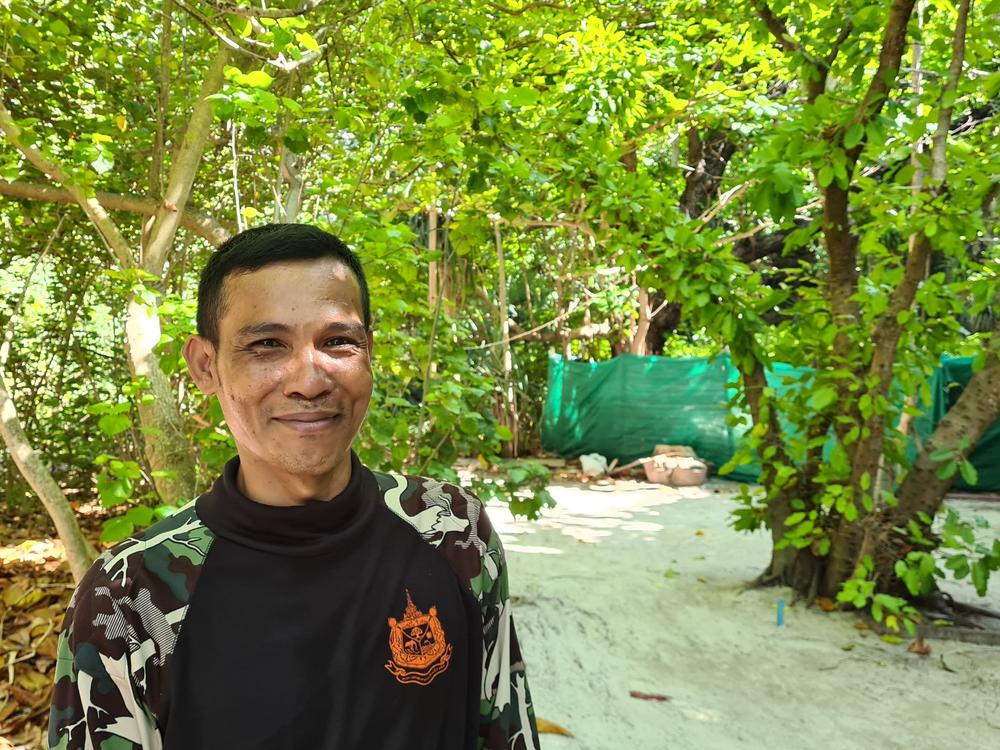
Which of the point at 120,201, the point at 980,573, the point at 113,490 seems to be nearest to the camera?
the point at 113,490

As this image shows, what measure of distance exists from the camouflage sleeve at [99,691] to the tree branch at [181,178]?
2767mm

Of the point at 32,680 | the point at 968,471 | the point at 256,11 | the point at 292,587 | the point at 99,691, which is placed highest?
the point at 256,11

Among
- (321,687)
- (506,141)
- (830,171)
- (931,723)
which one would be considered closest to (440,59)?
(506,141)

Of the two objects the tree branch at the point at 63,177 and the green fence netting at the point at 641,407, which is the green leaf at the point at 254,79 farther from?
the green fence netting at the point at 641,407

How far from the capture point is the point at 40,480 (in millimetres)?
2939

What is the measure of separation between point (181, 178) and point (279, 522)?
2809 mm

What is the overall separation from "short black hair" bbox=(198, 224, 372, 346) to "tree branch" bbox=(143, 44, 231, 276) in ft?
8.10

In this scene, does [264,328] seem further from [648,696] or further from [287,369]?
[648,696]

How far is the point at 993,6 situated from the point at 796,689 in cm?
314

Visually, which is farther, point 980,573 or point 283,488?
point 980,573

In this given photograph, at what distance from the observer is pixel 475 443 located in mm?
3680

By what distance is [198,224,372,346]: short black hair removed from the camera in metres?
1.19

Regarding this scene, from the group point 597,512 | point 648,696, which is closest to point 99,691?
point 648,696

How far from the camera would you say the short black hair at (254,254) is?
119 centimetres
